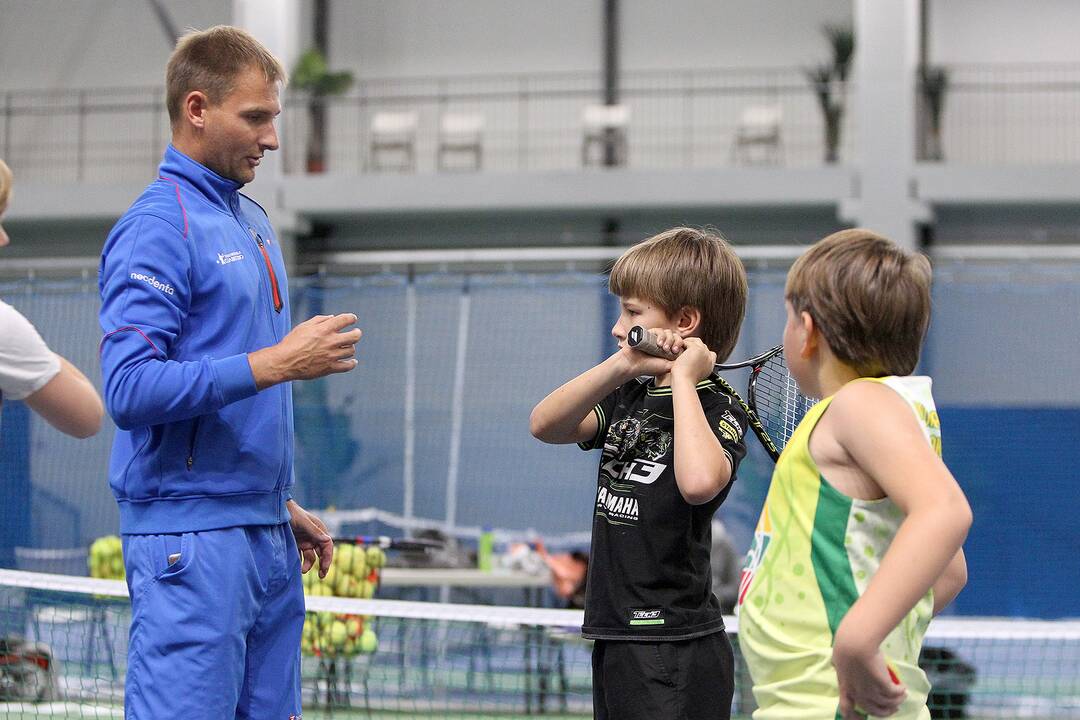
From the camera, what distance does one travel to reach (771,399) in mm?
3045

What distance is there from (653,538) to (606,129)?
15538mm

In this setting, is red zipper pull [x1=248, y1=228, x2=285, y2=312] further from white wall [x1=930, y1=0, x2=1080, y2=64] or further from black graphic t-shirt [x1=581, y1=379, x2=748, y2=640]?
white wall [x1=930, y1=0, x2=1080, y2=64]

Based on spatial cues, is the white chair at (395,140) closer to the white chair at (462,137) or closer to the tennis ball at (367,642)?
the white chair at (462,137)

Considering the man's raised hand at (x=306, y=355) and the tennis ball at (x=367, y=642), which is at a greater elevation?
the man's raised hand at (x=306, y=355)

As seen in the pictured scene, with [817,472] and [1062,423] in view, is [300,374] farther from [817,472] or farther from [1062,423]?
[1062,423]

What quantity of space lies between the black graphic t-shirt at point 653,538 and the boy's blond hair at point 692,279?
0.44 ft

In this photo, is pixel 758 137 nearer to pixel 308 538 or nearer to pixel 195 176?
pixel 308 538

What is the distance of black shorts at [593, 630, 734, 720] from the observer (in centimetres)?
248

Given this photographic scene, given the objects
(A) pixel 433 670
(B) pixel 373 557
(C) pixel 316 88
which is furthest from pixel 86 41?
(B) pixel 373 557

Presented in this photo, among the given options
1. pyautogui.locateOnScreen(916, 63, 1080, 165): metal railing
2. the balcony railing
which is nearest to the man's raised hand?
the balcony railing

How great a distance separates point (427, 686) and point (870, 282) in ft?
18.3

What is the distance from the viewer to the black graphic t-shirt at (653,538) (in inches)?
99.0

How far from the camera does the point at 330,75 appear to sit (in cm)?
1752

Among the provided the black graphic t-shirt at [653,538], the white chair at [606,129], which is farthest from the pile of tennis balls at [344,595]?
the white chair at [606,129]
